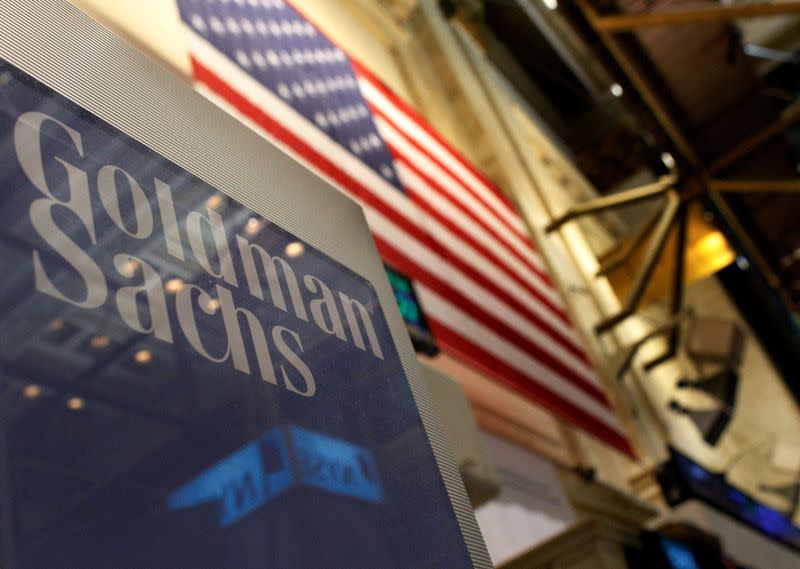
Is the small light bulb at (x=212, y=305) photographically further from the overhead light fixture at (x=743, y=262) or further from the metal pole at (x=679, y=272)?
the overhead light fixture at (x=743, y=262)

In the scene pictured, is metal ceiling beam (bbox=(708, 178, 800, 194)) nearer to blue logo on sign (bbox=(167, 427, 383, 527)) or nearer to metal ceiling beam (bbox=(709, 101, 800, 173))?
metal ceiling beam (bbox=(709, 101, 800, 173))

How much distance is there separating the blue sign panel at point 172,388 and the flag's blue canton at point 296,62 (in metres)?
2.36

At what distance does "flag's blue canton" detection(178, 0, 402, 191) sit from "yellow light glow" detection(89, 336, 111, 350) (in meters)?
2.56

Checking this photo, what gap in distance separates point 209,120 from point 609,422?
3.95m

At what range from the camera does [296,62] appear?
3.57m

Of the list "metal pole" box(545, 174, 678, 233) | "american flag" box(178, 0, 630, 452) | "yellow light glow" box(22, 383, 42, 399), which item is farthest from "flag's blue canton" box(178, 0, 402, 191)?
"metal pole" box(545, 174, 678, 233)

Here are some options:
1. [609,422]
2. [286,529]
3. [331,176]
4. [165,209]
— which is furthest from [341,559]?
[609,422]

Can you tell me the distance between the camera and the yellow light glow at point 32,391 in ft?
1.91

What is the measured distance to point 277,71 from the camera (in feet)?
11.0

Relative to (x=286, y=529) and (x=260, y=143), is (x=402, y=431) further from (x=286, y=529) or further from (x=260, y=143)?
(x=260, y=143)

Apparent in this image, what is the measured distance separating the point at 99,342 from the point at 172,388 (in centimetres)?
7

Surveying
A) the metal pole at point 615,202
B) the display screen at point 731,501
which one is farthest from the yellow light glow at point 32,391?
the metal pole at point 615,202

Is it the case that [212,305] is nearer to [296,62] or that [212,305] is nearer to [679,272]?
[296,62]

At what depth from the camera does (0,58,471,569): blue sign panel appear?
0.59 m
